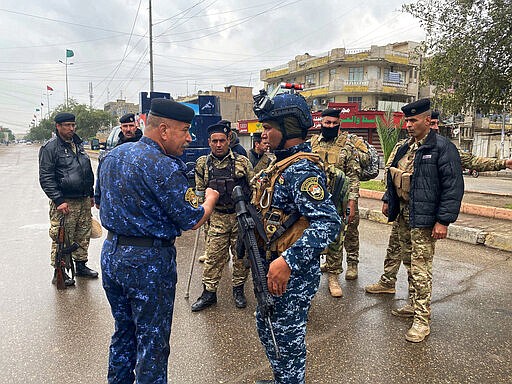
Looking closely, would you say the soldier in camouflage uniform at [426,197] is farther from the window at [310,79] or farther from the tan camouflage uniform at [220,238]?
the window at [310,79]

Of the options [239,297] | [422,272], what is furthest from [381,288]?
[239,297]

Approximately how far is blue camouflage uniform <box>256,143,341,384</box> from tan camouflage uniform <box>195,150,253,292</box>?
1.64 m

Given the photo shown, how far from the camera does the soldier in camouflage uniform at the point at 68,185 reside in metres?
4.07

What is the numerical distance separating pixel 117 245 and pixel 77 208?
8.94 feet

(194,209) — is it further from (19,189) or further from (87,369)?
(19,189)

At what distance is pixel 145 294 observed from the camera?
77.3 inches

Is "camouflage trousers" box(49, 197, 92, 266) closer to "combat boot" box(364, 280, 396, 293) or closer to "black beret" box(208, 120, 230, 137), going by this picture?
"black beret" box(208, 120, 230, 137)

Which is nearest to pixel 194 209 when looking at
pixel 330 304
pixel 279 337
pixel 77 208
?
pixel 279 337

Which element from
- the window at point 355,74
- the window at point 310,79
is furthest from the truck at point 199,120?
the window at point 310,79

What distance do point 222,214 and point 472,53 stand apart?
722cm

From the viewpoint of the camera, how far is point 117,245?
6.49 feet

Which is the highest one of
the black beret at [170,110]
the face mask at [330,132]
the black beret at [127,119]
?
the black beret at [127,119]

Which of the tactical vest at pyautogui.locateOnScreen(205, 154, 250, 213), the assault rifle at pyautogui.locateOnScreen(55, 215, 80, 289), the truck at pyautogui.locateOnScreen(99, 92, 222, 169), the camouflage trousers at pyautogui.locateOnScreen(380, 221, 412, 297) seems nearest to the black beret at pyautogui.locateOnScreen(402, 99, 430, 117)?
the camouflage trousers at pyautogui.locateOnScreen(380, 221, 412, 297)

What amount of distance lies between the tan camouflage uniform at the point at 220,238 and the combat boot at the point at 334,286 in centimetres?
95
